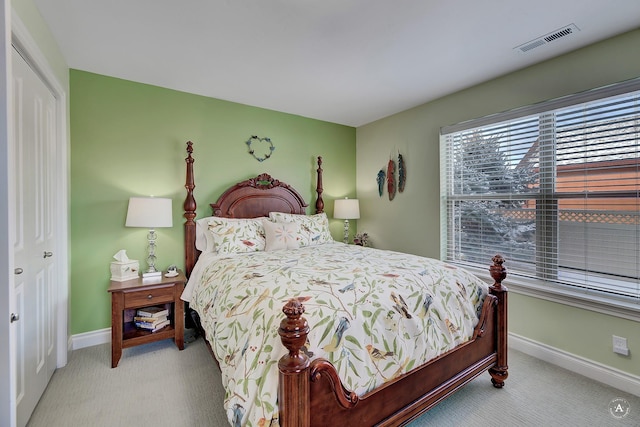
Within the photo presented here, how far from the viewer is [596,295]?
2.23m

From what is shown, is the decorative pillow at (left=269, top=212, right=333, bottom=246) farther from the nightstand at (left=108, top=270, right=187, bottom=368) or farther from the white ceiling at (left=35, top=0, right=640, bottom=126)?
the white ceiling at (left=35, top=0, right=640, bottom=126)

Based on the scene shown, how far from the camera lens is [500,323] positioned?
6.92 feet

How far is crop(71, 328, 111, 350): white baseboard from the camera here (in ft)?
8.71

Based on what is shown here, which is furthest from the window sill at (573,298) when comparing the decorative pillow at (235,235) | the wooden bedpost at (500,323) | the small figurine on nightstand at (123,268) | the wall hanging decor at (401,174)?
the small figurine on nightstand at (123,268)

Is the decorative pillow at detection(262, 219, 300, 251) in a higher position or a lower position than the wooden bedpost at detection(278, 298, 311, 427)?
higher

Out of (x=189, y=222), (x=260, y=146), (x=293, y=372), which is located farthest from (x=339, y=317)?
(x=260, y=146)

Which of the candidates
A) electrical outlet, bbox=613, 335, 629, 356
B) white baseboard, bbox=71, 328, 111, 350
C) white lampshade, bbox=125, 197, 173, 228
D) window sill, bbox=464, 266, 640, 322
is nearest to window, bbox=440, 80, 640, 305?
window sill, bbox=464, 266, 640, 322

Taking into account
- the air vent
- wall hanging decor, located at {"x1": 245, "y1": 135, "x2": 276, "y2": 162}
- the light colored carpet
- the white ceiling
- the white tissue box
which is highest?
the white ceiling

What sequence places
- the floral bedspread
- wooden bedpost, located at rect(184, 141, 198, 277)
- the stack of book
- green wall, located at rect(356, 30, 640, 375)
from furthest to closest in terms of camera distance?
1. wooden bedpost, located at rect(184, 141, 198, 277)
2. the stack of book
3. green wall, located at rect(356, 30, 640, 375)
4. the floral bedspread

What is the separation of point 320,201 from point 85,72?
9.14ft

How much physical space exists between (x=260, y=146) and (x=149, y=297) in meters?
2.06

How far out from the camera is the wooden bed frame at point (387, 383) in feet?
3.63

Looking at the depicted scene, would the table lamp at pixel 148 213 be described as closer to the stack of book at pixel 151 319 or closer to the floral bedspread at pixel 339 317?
the stack of book at pixel 151 319

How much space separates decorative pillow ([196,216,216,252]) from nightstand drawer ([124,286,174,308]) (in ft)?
1.77
